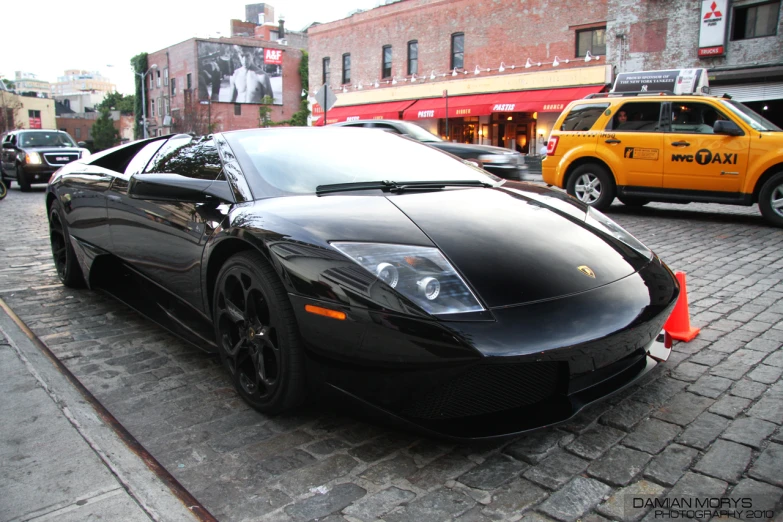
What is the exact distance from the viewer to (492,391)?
2.09 m

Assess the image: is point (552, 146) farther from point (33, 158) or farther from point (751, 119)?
point (33, 158)

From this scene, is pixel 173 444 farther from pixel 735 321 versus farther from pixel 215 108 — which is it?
pixel 215 108

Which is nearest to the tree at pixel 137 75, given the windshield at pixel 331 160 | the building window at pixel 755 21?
the building window at pixel 755 21

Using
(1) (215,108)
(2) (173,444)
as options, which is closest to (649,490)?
(2) (173,444)

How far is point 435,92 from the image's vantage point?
30281mm

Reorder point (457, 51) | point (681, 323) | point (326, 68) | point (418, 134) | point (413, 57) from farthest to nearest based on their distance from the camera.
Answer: point (326, 68) → point (413, 57) → point (457, 51) → point (418, 134) → point (681, 323)

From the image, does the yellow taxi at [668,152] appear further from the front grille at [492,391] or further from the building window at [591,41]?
the building window at [591,41]

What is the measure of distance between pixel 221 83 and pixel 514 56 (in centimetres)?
4086

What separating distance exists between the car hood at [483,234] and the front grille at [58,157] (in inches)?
634

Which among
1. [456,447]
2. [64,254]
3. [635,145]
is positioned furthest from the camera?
[635,145]

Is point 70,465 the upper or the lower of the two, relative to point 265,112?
lower

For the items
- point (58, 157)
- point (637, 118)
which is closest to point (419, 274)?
point (637, 118)

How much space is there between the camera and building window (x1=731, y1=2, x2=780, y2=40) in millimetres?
19453

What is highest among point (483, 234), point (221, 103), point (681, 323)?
point (221, 103)
